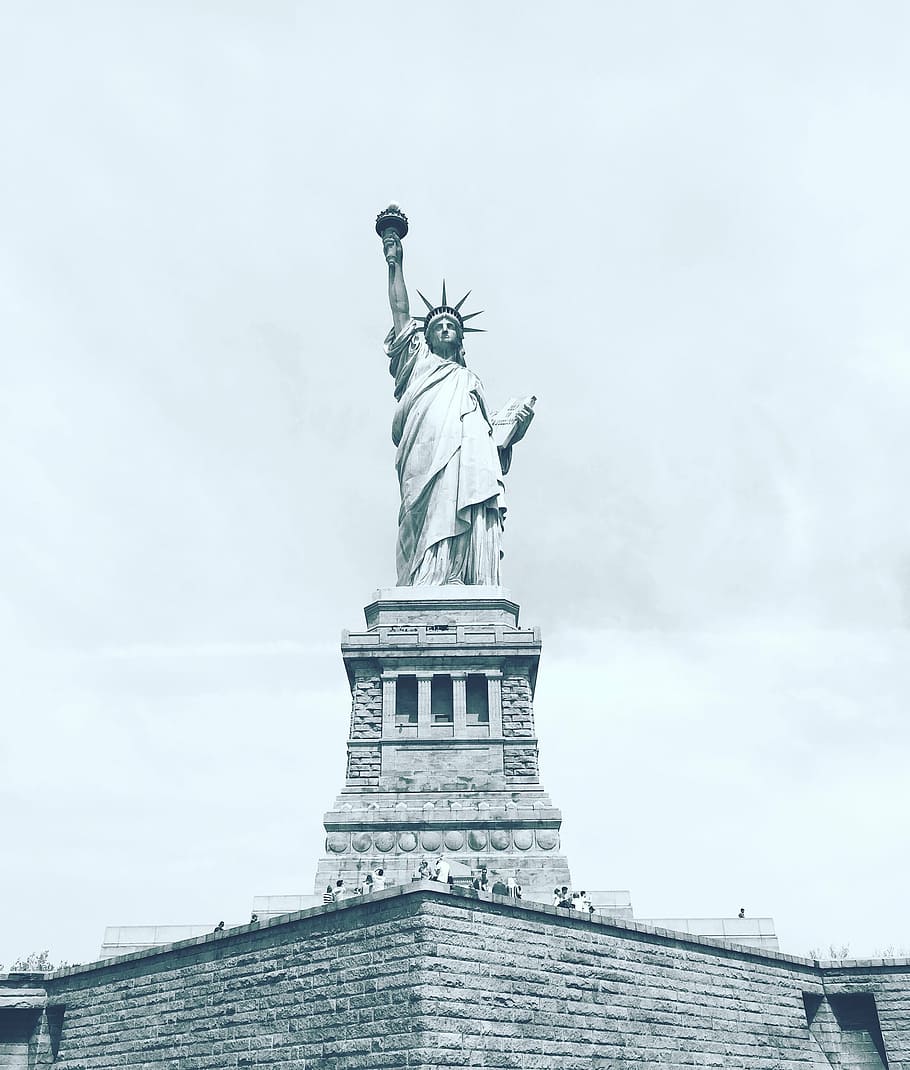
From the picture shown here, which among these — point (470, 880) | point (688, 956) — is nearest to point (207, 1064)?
point (470, 880)

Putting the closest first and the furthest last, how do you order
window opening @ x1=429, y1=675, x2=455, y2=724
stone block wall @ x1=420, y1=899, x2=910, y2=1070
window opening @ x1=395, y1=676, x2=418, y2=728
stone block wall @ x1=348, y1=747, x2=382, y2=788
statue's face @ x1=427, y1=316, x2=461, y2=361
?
1. stone block wall @ x1=420, y1=899, x2=910, y2=1070
2. stone block wall @ x1=348, y1=747, x2=382, y2=788
3. window opening @ x1=395, y1=676, x2=418, y2=728
4. window opening @ x1=429, y1=675, x2=455, y2=724
5. statue's face @ x1=427, y1=316, x2=461, y2=361

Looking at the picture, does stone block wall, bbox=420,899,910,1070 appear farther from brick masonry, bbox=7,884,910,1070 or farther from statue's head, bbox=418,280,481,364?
statue's head, bbox=418,280,481,364

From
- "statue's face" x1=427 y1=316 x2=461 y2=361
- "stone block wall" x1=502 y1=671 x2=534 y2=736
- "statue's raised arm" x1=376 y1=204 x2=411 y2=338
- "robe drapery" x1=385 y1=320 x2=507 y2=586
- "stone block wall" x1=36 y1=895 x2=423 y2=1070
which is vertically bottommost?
"stone block wall" x1=36 y1=895 x2=423 y2=1070

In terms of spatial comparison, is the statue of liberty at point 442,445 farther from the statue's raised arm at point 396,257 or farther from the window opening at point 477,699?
the window opening at point 477,699

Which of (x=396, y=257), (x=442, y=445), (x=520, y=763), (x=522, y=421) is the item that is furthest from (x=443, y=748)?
(x=396, y=257)

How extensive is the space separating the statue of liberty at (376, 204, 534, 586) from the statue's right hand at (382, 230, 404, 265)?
0.03m

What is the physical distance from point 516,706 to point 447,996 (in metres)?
12.9

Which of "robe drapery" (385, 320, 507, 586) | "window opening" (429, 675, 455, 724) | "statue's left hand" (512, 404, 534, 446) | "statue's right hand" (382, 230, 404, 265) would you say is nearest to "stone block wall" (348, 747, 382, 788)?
"window opening" (429, 675, 455, 724)

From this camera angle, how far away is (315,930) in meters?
15.0

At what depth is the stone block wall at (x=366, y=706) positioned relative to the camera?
84.2 ft

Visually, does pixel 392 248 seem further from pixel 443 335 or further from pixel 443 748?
pixel 443 748

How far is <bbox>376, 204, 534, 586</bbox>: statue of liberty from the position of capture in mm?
29969

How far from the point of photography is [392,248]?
111 ft

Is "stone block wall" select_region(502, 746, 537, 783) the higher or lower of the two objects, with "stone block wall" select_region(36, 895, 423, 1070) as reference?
higher
